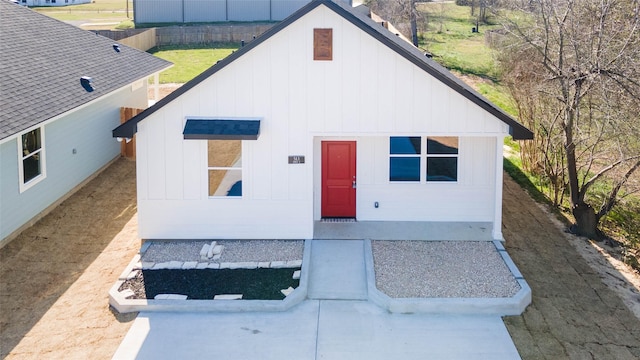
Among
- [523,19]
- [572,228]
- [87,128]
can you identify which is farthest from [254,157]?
[523,19]

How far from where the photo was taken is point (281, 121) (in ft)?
43.6

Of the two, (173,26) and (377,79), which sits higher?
(173,26)

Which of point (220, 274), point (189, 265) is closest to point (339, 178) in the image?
point (220, 274)

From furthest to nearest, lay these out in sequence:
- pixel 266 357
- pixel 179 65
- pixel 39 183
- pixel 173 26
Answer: pixel 173 26
pixel 179 65
pixel 39 183
pixel 266 357

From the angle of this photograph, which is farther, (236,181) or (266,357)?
(236,181)

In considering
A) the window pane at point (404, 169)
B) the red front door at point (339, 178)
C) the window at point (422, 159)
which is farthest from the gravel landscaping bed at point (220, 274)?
the window at point (422, 159)

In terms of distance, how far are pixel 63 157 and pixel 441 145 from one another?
31.9ft

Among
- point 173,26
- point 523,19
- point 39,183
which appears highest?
point 173,26

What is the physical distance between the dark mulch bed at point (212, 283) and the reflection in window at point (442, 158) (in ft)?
14.9

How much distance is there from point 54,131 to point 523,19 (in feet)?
50.1

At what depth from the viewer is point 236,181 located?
532 inches

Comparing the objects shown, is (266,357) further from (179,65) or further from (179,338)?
(179,65)

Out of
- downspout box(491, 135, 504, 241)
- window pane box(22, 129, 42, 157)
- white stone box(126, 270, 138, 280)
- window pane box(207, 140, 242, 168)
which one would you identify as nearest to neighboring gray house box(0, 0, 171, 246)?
window pane box(22, 129, 42, 157)

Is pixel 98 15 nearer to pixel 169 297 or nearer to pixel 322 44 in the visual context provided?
pixel 322 44
